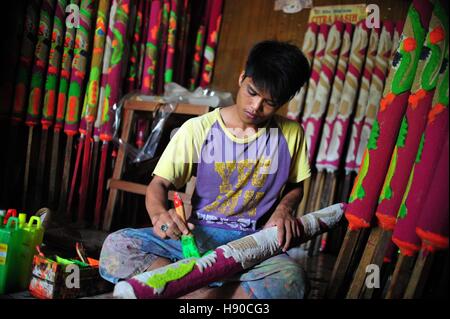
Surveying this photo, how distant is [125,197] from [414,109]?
1.76 m

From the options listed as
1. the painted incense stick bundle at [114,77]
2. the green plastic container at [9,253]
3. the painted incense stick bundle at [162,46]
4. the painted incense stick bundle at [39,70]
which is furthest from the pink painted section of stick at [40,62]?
the green plastic container at [9,253]

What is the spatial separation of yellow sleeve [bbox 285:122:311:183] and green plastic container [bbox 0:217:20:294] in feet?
2.87

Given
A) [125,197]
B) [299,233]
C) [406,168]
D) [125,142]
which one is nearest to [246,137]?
A: [299,233]

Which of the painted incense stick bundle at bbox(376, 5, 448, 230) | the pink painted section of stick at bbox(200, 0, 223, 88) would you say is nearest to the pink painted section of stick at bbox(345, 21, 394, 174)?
the pink painted section of stick at bbox(200, 0, 223, 88)

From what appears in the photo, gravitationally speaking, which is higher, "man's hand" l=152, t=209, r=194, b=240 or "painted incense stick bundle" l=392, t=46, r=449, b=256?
"painted incense stick bundle" l=392, t=46, r=449, b=256

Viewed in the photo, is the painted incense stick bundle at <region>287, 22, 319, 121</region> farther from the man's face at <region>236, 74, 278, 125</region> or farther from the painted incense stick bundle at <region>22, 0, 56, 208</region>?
the painted incense stick bundle at <region>22, 0, 56, 208</region>

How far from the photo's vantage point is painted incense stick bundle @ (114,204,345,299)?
0.85 meters

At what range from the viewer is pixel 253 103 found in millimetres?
1214

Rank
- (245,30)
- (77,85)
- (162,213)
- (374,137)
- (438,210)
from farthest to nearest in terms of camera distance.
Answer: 1. (245,30)
2. (77,85)
3. (162,213)
4. (374,137)
5. (438,210)

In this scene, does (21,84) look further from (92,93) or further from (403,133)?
(403,133)

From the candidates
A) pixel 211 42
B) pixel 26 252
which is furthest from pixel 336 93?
pixel 26 252

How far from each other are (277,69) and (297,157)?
33cm

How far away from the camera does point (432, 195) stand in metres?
0.78

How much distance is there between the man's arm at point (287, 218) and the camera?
1108 mm
